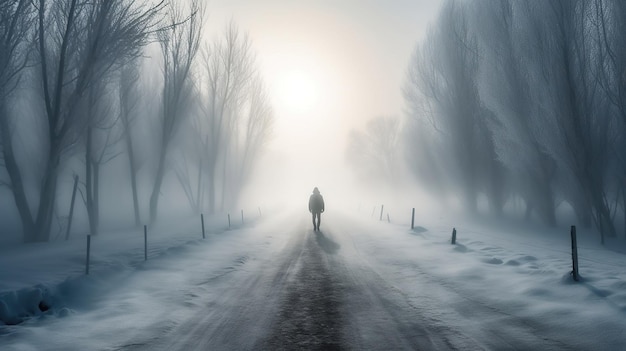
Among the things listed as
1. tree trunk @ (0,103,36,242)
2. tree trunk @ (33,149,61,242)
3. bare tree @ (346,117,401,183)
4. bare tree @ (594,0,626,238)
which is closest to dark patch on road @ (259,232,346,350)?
tree trunk @ (33,149,61,242)

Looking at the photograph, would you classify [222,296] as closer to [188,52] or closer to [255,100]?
[188,52]

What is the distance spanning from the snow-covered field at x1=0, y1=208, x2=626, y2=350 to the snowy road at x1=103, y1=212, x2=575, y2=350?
4cm

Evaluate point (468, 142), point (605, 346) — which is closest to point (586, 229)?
point (468, 142)

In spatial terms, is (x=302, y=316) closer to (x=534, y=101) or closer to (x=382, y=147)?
(x=534, y=101)

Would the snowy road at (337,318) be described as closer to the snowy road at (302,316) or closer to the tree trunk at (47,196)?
the snowy road at (302,316)

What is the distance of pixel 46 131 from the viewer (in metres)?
20.3

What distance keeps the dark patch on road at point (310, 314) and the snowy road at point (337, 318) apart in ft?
0.04

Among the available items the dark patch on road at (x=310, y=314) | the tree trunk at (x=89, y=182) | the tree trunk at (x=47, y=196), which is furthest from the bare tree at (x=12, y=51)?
the dark patch on road at (x=310, y=314)

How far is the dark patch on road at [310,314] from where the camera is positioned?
4836 millimetres

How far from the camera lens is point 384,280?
854 centimetres

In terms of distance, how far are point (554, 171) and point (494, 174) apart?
4.57m

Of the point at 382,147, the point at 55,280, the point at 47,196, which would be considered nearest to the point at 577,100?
the point at 55,280

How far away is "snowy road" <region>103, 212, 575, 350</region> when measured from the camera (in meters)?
4.82

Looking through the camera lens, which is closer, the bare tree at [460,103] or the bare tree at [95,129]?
the bare tree at [95,129]
